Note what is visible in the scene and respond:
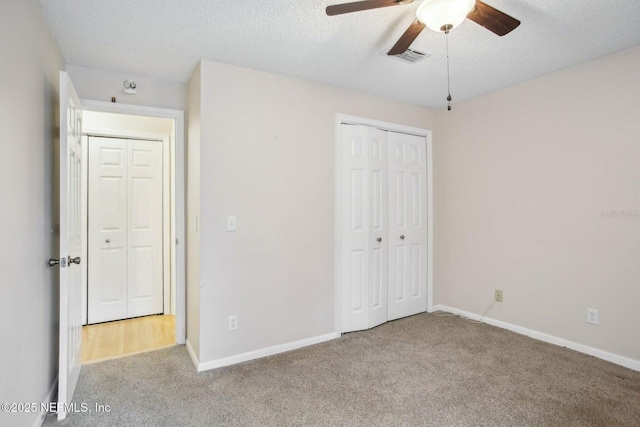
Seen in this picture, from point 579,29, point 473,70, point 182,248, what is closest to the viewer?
point 579,29

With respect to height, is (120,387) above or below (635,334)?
below

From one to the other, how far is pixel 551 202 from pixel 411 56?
5.80ft

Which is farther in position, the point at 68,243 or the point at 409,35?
the point at 68,243

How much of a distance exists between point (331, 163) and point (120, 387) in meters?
2.35

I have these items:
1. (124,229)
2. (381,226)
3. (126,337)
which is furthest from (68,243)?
(381,226)

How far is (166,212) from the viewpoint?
3900 mm

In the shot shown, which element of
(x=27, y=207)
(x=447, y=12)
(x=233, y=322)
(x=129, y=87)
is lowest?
(x=233, y=322)

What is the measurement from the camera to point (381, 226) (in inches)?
134

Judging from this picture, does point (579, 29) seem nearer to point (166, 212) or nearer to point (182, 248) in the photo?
point (182, 248)

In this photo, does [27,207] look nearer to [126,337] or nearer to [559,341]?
[126,337]

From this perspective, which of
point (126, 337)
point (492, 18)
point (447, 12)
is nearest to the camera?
point (447, 12)

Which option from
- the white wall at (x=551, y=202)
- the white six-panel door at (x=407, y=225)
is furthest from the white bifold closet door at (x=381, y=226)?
the white wall at (x=551, y=202)

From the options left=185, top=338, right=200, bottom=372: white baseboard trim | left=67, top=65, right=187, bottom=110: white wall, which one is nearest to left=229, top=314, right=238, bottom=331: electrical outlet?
left=185, top=338, right=200, bottom=372: white baseboard trim

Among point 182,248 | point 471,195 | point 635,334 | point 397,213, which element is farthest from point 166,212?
point 635,334
